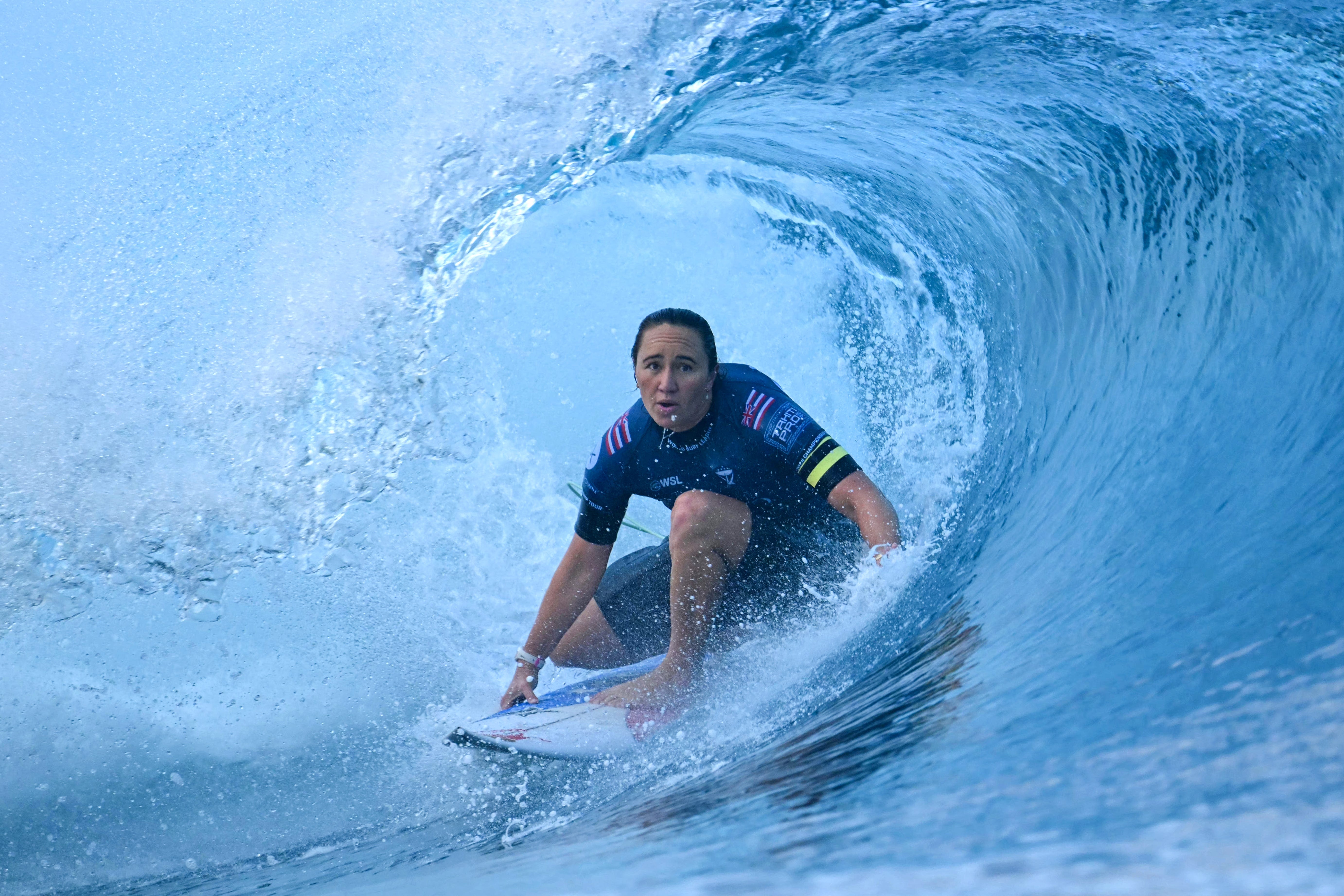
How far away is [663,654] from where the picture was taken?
3.27m

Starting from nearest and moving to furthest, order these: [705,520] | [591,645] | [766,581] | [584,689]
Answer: [705,520], [766,581], [584,689], [591,645]

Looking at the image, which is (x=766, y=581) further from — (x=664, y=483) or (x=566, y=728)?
(x=566, y=728)

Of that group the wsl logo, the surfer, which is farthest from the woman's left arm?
the wsl logo

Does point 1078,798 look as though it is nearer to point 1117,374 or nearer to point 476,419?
point 1117,374

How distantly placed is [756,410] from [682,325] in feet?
0.97

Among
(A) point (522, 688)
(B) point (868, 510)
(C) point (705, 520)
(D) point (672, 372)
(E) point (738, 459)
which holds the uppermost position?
(D) point (672, 372)

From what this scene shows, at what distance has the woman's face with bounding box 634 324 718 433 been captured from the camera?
269 centimetres

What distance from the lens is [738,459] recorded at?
2.77 metres

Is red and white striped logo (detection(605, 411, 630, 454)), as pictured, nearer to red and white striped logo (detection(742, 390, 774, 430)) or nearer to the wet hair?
the wet hair

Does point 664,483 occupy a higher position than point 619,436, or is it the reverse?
point 619,436

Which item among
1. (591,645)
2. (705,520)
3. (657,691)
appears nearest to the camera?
(705,520)

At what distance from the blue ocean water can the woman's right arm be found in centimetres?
27

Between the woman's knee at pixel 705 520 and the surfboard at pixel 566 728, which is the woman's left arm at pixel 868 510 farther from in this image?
the surfboard at pixel 566 728

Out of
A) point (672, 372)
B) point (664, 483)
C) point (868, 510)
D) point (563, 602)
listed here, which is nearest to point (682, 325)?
point (672, 372)
